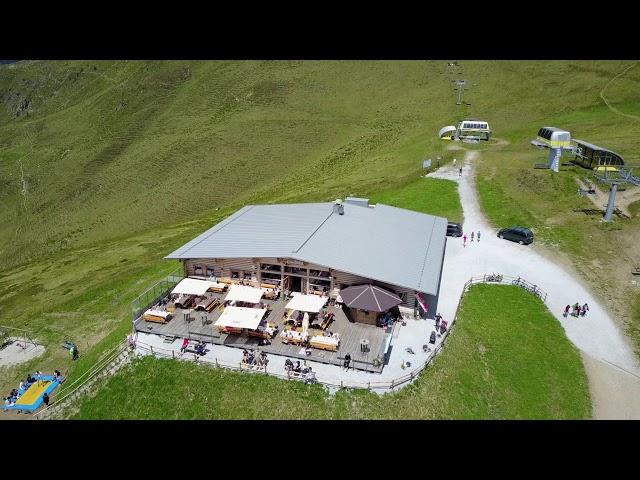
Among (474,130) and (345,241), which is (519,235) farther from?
(474,130)

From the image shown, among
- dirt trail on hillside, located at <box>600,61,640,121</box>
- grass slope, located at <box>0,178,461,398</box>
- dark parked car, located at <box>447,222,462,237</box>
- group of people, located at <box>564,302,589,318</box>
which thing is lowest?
grass slope, located at <box>0,178,461,398</box>

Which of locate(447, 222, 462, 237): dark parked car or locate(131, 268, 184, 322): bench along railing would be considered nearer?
locate(131, 268, 184, 322): bench along railing

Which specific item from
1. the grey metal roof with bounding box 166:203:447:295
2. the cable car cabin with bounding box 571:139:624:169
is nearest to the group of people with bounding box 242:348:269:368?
the grey metal roof with bounding box 166:203:447:295

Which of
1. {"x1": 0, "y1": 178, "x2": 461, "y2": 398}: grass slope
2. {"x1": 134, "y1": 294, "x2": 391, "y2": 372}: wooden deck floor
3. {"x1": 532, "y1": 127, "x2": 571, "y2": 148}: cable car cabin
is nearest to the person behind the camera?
{"x1": 134, "y1": 294, "x2": 391, "y2": 372}: wooden deck floor

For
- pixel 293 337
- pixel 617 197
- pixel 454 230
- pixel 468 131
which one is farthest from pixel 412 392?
pixel 468 131

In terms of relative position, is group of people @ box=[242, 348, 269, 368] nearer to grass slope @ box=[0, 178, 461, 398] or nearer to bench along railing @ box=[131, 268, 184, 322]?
bench along railing @ box=[131, 268, 184, 322]

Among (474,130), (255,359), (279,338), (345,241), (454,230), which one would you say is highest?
(474,130)
